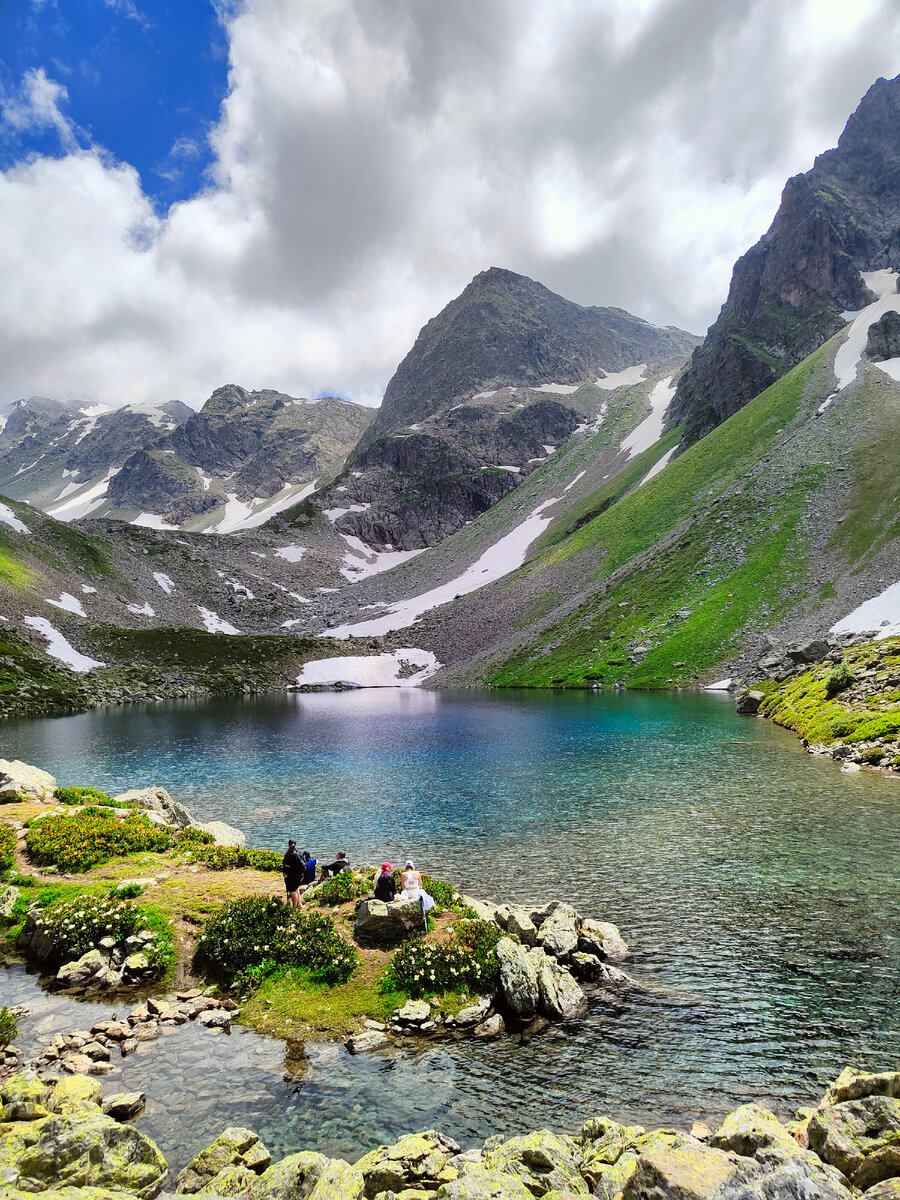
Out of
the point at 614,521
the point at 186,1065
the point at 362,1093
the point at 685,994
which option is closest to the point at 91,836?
the point at 186,1065

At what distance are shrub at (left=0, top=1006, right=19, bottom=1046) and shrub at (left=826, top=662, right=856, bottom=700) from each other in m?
60.4

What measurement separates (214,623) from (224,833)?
16370 cm

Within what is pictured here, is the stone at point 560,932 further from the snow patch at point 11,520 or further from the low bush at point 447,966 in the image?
the snow patch at point 11,520

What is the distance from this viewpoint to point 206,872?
84.2 ft

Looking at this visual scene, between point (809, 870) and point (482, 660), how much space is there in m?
115

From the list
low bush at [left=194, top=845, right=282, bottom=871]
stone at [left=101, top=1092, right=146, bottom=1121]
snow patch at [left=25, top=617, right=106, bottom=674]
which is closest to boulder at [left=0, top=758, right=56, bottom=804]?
low bush at [left=194, top=845, right=282, bottom=871]

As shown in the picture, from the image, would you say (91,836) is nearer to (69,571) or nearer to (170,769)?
(170,769)

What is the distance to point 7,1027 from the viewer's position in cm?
1482

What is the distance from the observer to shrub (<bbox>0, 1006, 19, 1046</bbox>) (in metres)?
14.5

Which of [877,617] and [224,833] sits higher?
[877,617]

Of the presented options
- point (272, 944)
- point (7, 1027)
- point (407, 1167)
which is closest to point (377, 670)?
point (272, 944)

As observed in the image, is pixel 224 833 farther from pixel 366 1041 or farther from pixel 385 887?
pixel 366 1041

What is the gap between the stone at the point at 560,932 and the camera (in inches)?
716

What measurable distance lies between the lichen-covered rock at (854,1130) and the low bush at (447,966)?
9.38 meters
